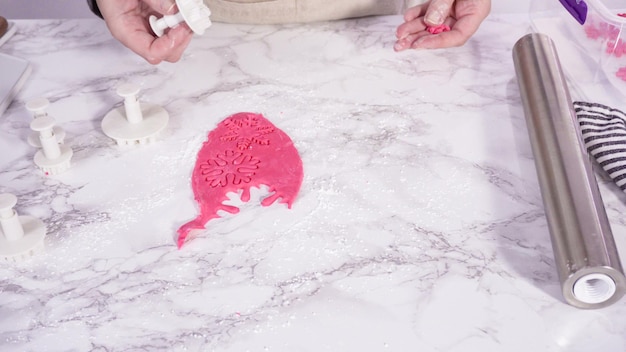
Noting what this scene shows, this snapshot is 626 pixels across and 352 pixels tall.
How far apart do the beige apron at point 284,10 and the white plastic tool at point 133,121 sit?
0.32m

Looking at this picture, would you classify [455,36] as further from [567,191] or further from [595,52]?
[567,191]

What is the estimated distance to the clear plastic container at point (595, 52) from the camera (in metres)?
1.12

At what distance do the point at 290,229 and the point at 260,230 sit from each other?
39mm

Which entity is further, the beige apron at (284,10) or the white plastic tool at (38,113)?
the beige apron at (284,10)

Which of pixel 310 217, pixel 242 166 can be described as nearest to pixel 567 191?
pixel 310 217

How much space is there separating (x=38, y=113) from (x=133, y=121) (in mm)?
139

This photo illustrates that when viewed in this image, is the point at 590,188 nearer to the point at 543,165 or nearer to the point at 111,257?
the point at 543,165

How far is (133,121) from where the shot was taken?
1064mm

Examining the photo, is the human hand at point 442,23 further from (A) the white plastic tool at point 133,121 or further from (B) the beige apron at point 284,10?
(A) the white plastic tool at point 133,121

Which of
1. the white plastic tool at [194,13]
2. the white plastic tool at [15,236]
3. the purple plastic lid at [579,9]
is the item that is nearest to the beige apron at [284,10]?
the white plastic tool at [194,13]

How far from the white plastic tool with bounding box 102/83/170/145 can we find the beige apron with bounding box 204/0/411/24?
1.05ft

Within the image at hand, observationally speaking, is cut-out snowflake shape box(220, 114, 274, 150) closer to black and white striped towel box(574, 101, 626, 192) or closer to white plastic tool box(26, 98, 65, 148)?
white plastic tool box(26, 98, 65, 148)

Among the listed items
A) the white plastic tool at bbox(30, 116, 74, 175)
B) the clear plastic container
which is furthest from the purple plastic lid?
the white plastic tool at bbox(30, 116, 74, 175)

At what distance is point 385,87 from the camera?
3.83ft
